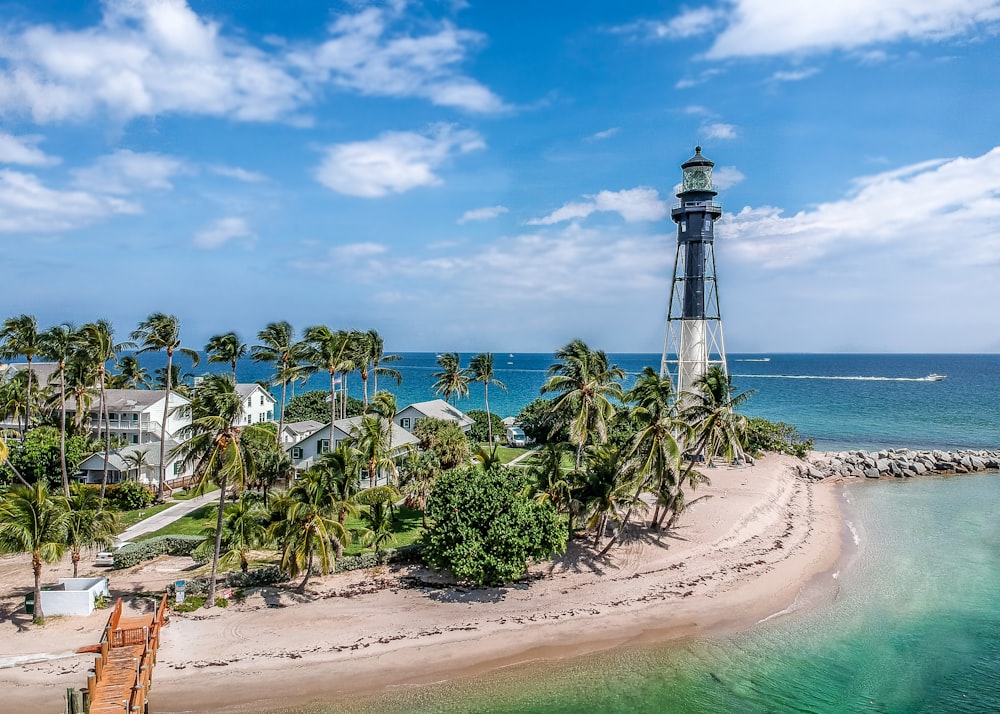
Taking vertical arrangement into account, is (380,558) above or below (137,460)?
below

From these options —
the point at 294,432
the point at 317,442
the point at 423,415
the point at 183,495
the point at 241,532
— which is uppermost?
the point at 423,415

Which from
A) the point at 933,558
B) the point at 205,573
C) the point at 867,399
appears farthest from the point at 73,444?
the point at 867,399

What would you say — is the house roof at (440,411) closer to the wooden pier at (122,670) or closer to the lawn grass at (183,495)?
the lawn grass at (183,495)

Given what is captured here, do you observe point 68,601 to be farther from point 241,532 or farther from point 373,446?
point 373,446

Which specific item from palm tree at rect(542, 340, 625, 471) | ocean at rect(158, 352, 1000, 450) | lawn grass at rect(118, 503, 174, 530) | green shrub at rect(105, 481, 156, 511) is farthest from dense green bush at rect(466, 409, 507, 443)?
palm tree at rect(542, 340, 625, 471)

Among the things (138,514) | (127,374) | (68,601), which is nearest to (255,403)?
(127,374)
